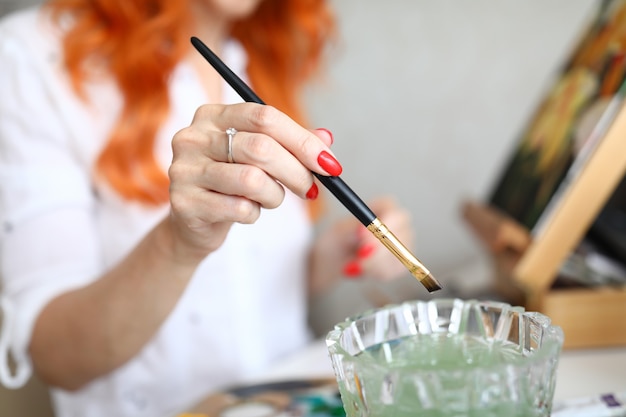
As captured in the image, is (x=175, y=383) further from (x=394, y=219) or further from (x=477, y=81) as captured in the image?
(x=477, y=81)

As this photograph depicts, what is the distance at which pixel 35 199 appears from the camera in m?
0.69

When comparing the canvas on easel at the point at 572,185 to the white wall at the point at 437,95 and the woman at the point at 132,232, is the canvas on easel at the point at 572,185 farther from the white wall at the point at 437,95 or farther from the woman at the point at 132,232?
the white wall at the point at 437,95

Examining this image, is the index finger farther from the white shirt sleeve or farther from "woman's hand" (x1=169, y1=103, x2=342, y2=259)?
the white shirt sleeve

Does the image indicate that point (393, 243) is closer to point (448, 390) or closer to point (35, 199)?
point (448, 390)

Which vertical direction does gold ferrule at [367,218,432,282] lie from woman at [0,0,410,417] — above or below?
below

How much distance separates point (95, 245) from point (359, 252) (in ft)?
1.06

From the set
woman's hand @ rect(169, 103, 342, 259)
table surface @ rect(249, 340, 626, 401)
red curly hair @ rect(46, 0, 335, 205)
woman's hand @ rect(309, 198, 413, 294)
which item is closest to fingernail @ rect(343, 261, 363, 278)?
woman's hand @ rect(309, 198, 413, 294)

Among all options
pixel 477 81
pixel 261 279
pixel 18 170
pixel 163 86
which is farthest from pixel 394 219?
pixel 477 81

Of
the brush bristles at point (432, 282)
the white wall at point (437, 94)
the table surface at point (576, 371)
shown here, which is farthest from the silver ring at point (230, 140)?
the white wall at point (437, 94)

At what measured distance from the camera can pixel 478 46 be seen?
1.34m

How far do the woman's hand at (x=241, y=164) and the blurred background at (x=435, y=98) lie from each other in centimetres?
92

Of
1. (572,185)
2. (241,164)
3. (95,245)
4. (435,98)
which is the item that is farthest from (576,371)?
(435,98)

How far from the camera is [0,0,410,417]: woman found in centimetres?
64

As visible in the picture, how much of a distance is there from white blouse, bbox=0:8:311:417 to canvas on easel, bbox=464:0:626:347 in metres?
0.34
